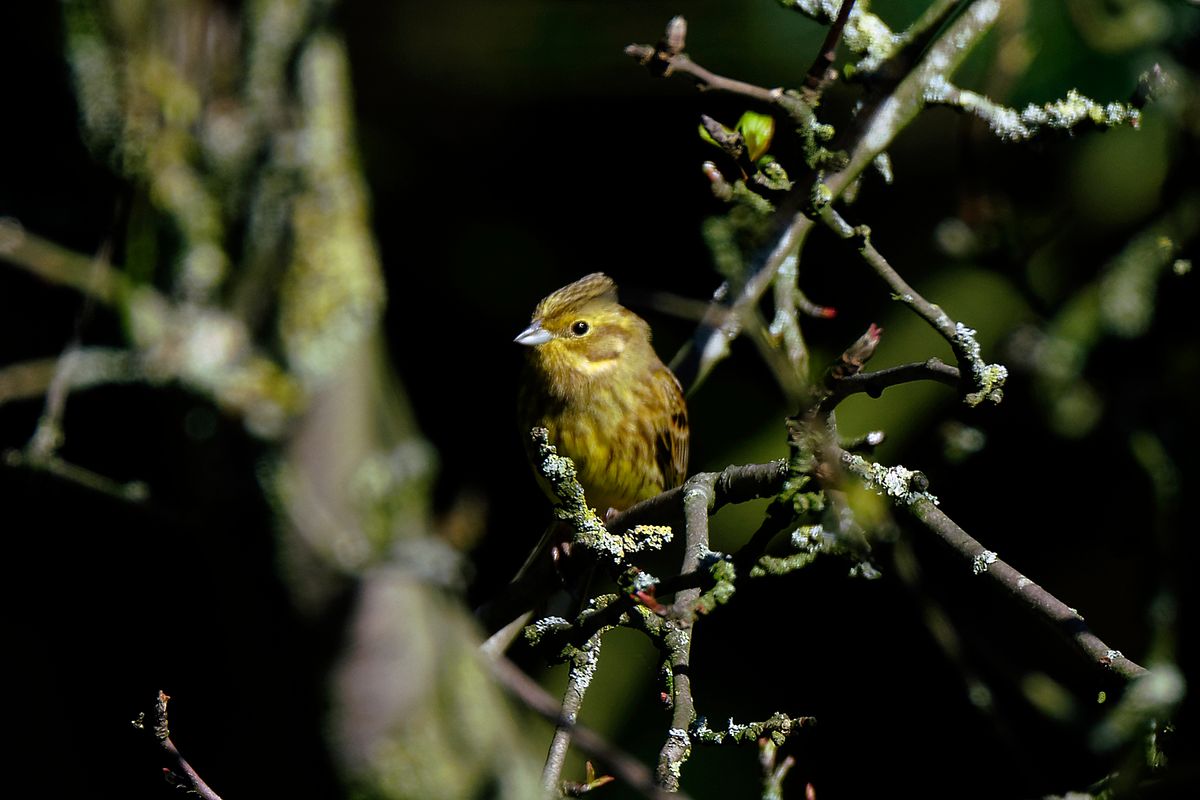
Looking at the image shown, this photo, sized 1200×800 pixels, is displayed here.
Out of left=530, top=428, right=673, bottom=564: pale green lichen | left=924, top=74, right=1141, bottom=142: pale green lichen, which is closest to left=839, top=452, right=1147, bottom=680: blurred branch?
left=530, top=428, right=673, bottom=564: pale green lichen

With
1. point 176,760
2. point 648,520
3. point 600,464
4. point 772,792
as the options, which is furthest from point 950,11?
point 176,760

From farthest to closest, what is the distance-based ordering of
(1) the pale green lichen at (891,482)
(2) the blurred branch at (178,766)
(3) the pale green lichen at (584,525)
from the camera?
1. (3) the pale green lichen at (584,525)
2. (2) the blurred branch at (178,766)
3. (1) the pale green lichen at (891,482)

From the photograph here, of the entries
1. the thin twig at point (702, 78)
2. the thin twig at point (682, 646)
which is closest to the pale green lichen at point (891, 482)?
the thin twig at point (682, 646)

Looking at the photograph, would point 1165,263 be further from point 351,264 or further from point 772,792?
point 351,264

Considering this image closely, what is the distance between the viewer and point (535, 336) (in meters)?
3.29

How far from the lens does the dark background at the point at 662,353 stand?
3.28 metres

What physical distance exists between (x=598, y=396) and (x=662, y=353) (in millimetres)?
934

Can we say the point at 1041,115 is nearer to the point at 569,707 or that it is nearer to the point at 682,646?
the point at 682,646

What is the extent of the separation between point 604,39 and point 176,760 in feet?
9.38

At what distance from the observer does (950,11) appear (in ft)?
7.16

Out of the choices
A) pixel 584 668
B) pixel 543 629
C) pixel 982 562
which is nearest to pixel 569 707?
pixel 584 668

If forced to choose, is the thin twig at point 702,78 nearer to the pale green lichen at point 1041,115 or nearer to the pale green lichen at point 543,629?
the pale green lichen at point 1041,115

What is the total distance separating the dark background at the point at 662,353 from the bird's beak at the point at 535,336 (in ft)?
1.03

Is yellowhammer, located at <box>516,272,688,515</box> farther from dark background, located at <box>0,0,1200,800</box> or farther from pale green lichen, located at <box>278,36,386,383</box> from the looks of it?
pale green lichen, located at <box>278,36,386,383</box>
